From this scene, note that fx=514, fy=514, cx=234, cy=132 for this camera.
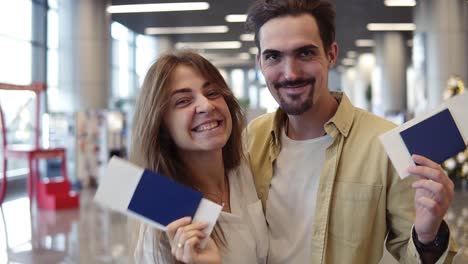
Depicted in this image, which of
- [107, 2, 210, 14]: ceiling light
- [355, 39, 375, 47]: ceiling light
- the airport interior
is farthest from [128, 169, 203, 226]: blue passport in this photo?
[355, 39, 375, 47]: ceiling light

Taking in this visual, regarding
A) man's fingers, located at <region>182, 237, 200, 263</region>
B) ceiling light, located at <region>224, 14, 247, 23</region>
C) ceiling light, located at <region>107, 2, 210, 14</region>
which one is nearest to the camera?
man's fingers, located at <region>182, 237, 200, 263</region>

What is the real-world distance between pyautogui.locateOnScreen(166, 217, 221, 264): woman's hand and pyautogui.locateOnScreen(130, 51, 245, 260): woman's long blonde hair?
0.19m

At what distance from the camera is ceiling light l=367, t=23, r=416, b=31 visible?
1622cm

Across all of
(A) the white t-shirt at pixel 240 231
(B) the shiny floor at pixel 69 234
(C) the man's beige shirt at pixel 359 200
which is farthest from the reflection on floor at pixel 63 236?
(C) the man's beige shirt at pixel 359 200

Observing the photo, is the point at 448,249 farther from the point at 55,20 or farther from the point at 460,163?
the point at 55,20

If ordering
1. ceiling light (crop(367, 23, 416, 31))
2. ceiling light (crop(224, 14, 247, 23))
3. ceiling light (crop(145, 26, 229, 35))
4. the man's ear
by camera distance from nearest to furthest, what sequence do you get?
the man's ear → ceiling light (crop(224, 14, 247, 23)) → ceiling light (crop(367, 23, 416, 31)) → ceiling light (crop(145, 26, 229, 35))

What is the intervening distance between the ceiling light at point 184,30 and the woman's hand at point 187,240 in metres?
15.5

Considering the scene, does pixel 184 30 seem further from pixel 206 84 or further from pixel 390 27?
pixel 206 84

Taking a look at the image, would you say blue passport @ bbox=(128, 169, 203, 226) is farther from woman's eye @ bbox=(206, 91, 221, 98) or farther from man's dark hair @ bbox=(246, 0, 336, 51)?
man's dark hair @ bbox=(246, 0, 336, 51)

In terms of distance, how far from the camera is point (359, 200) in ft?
5.30

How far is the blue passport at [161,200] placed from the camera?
52.2 inches

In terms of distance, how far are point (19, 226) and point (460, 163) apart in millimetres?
6742

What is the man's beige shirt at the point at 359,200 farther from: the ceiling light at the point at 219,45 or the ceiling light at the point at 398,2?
the ceiling light at the point at 219,45

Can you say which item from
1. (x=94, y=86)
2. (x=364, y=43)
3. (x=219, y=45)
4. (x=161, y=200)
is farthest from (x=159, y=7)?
(x=161, y=200)
